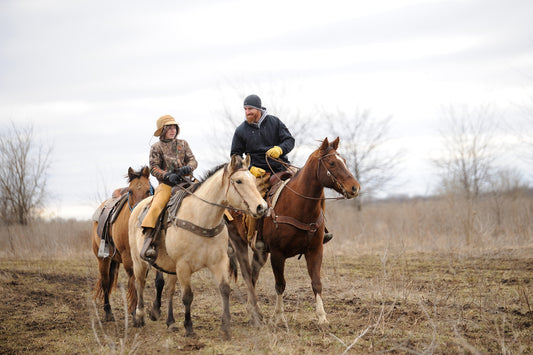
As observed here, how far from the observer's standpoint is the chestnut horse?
27.0 ft

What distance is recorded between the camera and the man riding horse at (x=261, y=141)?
8.05 m

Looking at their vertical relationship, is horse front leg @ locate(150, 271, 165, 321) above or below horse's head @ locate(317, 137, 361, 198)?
below

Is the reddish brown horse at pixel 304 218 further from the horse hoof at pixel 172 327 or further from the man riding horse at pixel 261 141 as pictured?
A: the horse hoof at pixel 172 327

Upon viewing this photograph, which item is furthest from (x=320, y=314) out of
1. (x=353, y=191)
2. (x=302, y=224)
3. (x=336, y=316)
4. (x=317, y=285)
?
(x=353, y=191)

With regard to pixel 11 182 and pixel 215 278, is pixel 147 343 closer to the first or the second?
pixel 215 278

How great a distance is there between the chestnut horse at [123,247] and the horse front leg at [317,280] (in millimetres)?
2396

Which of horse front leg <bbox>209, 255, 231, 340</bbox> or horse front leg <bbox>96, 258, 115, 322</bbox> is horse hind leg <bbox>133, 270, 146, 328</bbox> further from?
horse front leg <bbox>209, 255, 231, 340</bbox>

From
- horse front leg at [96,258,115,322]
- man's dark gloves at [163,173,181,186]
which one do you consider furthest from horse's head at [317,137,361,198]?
horse front leg at [96,258,115,322]

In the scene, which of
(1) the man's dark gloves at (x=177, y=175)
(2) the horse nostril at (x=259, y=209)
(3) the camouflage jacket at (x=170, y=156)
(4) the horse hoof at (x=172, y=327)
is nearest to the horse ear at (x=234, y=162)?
(2) the horse nostril at (x=259, y=209)

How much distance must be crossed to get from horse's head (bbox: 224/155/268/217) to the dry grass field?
3.18 ft

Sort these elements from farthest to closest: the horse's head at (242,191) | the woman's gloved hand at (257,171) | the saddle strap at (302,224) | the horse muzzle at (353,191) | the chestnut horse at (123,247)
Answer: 1. the chestnut horse at (123,247)
2. the woman's gloved hand at (257,171)
3. the saddle strap at (302,224)
4. the horse muzzle at (353,191)
5. the horse's head at (242,191)

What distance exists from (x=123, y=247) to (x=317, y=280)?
3266mm

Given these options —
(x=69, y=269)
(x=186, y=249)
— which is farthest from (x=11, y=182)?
(x=186, y=249)

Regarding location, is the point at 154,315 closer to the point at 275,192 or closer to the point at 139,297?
the point at 139,297
